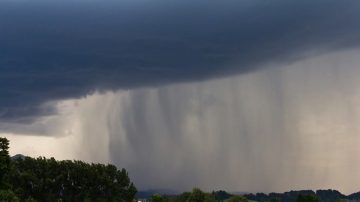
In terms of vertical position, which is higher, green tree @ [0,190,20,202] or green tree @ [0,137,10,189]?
green tree @ [0,137,10,189]

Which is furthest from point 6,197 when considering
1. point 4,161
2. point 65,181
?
point 65,181

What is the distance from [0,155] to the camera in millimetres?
118500

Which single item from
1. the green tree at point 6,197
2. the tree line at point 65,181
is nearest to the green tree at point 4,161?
the green tree at point 6,197

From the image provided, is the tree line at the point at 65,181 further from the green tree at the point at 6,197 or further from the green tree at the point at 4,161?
the green tree at the point at 6,197

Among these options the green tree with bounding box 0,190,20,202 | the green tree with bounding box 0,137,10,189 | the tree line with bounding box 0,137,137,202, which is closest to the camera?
the green tree with bounding box 0,190,20,202

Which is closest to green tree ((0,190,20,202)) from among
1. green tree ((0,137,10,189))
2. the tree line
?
green tree ((0,137,10,189))

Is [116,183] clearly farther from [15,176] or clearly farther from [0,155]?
[0,155]

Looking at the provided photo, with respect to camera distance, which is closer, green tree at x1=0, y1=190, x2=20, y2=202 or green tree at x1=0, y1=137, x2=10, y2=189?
green tree at x1=0, y1=190, x2=20, y2=202

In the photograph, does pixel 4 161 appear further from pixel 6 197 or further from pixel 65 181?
pixel 65 181

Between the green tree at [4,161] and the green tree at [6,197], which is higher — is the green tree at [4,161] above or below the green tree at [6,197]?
above

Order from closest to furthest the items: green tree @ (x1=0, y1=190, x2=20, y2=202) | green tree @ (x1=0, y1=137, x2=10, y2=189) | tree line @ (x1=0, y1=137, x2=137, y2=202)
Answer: green tree @ (x1=0, y1=190, x2=20, y2=202)
green tree @ (x1=0, y1=137, x2=10, y2=189)
tree line @ (x1=0, y1=137, x2=137, y2=202)

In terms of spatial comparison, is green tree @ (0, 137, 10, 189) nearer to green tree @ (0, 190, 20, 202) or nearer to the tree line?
green tree @ (0, 190, 20, 202)

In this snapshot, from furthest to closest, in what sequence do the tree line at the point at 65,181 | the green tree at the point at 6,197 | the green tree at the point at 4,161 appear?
the tree line at the point at 65,181 < the green tree at the point at 4,161 < the green tree at the point at 6,197

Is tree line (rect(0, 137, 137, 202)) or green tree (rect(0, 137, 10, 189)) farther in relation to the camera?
tree line (rect(0, 137, 137, 202))
